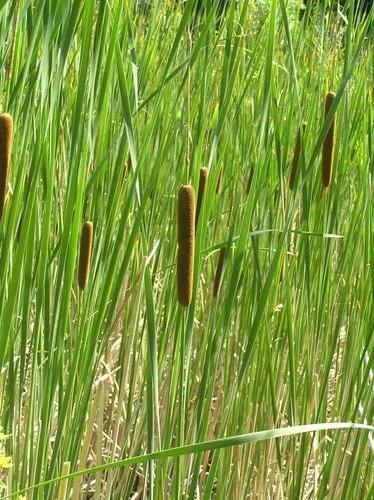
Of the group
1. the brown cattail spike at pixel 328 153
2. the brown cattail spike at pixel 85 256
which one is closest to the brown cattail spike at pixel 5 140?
the brown cattail spike at pixel 85 256

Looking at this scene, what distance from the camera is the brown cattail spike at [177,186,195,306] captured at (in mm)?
809

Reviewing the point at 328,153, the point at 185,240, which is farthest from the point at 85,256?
the point at 328,153

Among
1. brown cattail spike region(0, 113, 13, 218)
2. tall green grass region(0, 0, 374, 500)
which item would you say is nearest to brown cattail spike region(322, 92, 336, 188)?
tall green grass region(0, 0, 374, 500)

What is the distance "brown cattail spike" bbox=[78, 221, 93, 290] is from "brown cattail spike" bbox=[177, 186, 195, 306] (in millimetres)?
150

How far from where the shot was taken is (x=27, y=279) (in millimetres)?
955

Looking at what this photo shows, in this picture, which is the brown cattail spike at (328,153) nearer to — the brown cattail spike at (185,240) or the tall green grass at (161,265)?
the tall green grass at (161,265)

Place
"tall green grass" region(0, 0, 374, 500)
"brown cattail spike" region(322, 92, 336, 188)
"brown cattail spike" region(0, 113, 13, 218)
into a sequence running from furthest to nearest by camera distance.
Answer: "brown cattail spike" region(322, 92, 336, 188) → "tall green grass" region(0, 0, 374, 500) → "brown cattail spike" region(0, 113, 13, 218)

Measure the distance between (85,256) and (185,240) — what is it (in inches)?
6.8

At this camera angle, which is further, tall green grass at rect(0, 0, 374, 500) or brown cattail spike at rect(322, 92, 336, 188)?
brown cattail spike at rect(322, 92, 336, 188)

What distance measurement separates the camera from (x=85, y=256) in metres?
0.95

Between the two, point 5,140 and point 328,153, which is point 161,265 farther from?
point 5,140

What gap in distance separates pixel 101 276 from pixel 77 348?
132mm

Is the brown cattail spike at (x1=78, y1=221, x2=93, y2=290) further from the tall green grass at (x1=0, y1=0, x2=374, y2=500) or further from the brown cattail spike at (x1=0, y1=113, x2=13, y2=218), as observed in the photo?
the brown cattail spike at (x1=0, y1=113, x2=13, y2=218)

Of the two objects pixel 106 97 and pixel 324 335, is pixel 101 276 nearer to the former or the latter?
pixel 106 97
